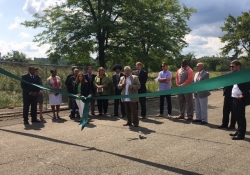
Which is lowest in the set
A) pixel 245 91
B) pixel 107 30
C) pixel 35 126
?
pixel 35 126

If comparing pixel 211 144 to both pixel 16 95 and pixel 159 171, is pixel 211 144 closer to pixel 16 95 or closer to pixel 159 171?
pixel 159 171

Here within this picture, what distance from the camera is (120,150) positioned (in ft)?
21.5

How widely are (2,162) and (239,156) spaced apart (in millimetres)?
4374

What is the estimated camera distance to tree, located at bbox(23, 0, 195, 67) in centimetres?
1905

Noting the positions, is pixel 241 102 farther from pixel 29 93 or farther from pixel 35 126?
pixel 29 93

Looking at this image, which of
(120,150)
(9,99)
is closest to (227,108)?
(120,150)

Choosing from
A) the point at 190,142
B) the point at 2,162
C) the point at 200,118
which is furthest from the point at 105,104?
the point at 2,162

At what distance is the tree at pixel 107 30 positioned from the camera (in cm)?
1905

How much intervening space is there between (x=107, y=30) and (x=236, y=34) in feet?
97.2

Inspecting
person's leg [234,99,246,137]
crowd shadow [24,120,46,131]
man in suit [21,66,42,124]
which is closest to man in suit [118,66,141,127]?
crowd shadow [24,120,46,131]

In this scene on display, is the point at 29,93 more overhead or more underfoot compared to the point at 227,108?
more overhead

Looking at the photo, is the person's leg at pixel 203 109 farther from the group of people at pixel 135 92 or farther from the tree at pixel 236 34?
the tree at pixel 236 34

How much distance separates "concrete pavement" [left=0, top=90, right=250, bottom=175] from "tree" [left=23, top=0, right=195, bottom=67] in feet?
34.3

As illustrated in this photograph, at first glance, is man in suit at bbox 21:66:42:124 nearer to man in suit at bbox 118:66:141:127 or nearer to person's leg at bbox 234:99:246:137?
man in suit at bbox 118:66:141:127
